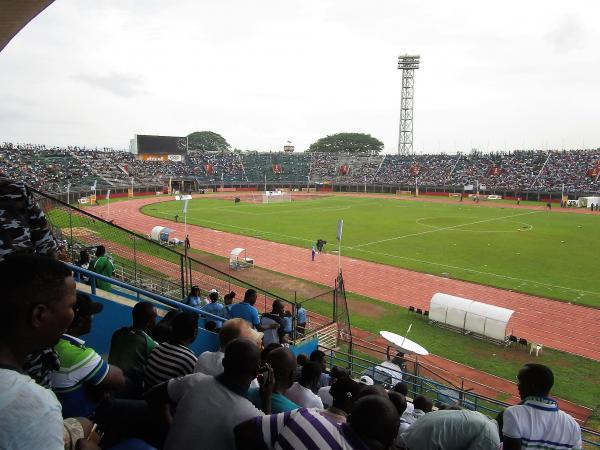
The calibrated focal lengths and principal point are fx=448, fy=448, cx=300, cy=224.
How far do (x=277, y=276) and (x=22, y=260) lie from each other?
2372 centimetres

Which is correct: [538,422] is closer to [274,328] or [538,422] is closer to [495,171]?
[274,328]

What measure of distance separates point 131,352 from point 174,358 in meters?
0.54

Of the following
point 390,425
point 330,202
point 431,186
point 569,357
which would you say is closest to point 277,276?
point 569,357

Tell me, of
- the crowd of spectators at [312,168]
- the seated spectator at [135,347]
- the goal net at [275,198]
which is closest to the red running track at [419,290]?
the seated spectator at [135,347]

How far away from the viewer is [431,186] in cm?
7988

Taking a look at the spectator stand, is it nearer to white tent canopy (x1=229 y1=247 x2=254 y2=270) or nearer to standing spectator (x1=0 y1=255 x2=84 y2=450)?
white tent canopy (x1=229 y1=247 x2=254 y2=270)

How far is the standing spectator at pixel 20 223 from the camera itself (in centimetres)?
326

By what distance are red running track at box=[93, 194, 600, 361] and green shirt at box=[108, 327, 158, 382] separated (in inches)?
651

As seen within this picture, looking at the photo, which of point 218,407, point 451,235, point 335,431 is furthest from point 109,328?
point 451,235

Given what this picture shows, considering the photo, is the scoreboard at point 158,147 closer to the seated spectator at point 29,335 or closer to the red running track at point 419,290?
the red running track at point 419,290

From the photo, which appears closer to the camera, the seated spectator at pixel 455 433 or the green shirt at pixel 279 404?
the seated spectator at pixel 455 433

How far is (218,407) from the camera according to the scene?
301cm

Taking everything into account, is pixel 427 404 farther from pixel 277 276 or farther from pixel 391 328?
pixel 277 276

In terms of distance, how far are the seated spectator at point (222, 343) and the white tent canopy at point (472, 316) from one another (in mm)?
13724
